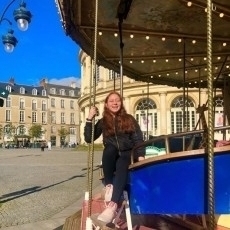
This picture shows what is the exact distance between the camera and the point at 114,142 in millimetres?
4895

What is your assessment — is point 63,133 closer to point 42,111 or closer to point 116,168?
point 42,111

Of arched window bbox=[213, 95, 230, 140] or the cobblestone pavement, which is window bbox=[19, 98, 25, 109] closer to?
the cobblestone pavement

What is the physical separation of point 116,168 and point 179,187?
3.14 feet

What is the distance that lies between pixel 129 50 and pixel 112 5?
2.91 meters

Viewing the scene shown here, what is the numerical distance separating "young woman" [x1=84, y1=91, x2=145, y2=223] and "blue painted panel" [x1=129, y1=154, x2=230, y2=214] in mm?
269

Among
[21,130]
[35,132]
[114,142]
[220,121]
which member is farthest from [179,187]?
[21,130]

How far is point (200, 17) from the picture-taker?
726 cm

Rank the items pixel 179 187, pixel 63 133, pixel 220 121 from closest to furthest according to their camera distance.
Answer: pixel 179 187, pixel 220 121, pixel 63 133

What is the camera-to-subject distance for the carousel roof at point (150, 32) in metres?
6.48

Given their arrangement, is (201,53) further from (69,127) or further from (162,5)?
(69,127)

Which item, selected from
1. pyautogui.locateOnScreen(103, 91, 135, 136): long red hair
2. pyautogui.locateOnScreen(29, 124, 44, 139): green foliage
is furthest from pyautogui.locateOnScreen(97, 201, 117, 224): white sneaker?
pyautogui.locateOnScreen(29, 124, 44, 139): green foliage

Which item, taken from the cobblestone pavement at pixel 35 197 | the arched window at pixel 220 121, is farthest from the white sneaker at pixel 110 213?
the cobblestone pavement at pixel 35 197

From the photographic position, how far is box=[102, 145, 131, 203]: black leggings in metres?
4.55

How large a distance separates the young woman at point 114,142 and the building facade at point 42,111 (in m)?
115
